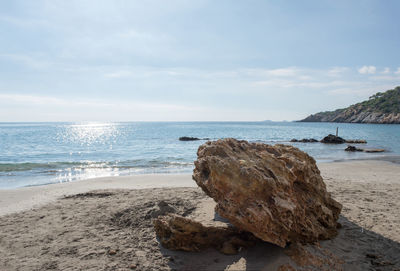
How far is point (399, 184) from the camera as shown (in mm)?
10805

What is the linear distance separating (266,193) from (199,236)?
67.3 inches

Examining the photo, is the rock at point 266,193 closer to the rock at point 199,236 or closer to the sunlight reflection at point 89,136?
the rock at point 199,236

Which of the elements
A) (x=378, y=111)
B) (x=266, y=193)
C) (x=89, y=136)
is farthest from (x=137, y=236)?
(x=378, y=111)

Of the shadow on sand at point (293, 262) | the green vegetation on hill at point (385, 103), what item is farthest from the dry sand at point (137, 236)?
the green vegetation on hill at point (385, 103)

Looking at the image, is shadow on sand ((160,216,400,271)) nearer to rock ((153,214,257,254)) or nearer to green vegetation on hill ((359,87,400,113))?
rock ((153,214,257,254))

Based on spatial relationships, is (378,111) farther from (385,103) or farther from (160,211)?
(160,211)

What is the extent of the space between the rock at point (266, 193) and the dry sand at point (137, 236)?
0.48 meters

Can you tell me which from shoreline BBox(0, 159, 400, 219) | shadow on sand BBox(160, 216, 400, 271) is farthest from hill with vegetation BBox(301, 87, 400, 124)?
shadow on sand BBox(160, 216, 400, 271)

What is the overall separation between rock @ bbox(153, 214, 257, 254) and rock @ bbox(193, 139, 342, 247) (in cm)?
76

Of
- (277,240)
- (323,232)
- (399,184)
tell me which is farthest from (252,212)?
(399,184)

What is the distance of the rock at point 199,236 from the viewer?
5133 mm

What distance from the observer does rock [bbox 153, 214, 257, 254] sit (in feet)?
16.8

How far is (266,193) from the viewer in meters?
4.58

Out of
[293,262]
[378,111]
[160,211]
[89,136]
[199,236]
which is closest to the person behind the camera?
[293,262]
